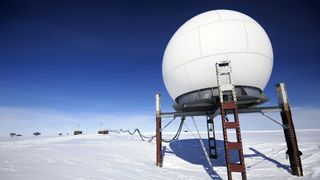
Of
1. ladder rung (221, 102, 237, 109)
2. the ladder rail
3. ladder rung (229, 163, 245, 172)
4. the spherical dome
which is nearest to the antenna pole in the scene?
the spherical dome

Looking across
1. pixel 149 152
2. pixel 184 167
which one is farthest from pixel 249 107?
pixel 149 152

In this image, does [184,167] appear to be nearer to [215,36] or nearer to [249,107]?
[249,107]

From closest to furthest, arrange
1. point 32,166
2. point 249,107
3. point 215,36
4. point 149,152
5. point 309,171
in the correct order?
point 32,166 → point 215,36 → point 309,171 → point 249,107 → point 149,152

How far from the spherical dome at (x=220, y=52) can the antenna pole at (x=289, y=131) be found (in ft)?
4.25

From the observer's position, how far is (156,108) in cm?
1114

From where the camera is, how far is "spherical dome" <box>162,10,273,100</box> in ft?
25.1

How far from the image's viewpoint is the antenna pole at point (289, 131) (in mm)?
8547

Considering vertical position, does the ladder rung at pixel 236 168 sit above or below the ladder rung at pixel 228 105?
below

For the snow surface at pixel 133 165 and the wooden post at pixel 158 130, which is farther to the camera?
the wooden post at pixel 158 130

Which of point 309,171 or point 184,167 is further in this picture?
point 184,167

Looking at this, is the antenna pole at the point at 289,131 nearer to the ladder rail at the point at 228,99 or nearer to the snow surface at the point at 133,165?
the snow surface at the point at 133,165

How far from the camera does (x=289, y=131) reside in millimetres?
9000

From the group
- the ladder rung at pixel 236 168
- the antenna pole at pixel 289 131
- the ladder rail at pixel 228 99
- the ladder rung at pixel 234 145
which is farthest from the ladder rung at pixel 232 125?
the antenna pole at pixel 289 131

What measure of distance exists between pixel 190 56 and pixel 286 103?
5413 millimetres
